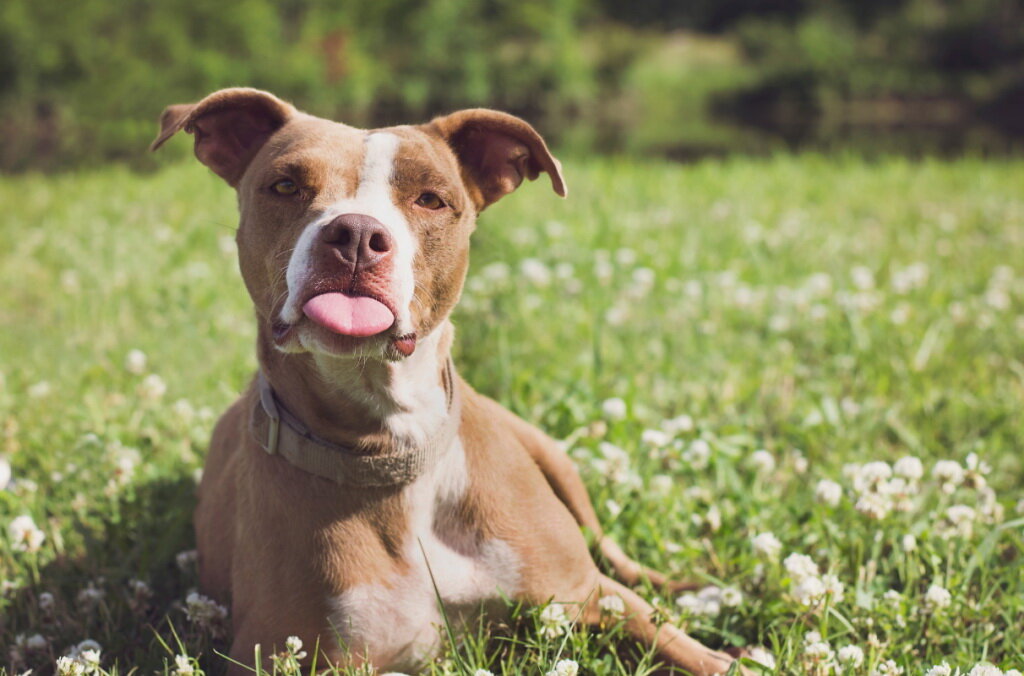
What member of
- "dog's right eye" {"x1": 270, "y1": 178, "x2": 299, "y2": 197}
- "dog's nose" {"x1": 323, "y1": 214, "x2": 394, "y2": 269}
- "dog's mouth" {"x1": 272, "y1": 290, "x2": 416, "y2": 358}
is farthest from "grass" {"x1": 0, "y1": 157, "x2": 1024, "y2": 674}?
"dog's right eye" {"x1": 270, "y1": 178, "x2": 299, "y2": 197}

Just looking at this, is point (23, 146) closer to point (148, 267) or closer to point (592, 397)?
point (148, 267)

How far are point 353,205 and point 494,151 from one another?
2.24 ft

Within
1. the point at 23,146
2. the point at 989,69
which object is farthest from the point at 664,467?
the point at 989,69

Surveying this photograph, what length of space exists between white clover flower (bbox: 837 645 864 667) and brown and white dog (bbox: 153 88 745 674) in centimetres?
30

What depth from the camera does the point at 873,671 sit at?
2.40 m

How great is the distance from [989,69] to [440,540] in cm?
5056

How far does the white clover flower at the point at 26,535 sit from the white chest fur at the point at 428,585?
1249 mm

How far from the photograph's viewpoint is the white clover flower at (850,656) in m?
2.39

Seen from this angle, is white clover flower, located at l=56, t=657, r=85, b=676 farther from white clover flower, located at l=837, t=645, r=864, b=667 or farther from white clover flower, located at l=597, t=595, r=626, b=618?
white clover flower, located at l=837, t=645, r=864, b=667

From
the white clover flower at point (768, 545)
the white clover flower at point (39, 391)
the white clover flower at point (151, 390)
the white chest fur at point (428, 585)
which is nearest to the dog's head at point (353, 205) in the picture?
the white chest fur at point (428, 585)

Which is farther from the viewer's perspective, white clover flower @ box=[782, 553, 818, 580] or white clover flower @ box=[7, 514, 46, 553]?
white clover flower @ box=[7, 514, 46, 553]

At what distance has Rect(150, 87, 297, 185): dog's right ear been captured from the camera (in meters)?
2.63

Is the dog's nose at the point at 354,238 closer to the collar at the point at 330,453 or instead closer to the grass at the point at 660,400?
the collar at the point at 330,453

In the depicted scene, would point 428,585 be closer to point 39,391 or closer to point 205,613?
point 205,613
